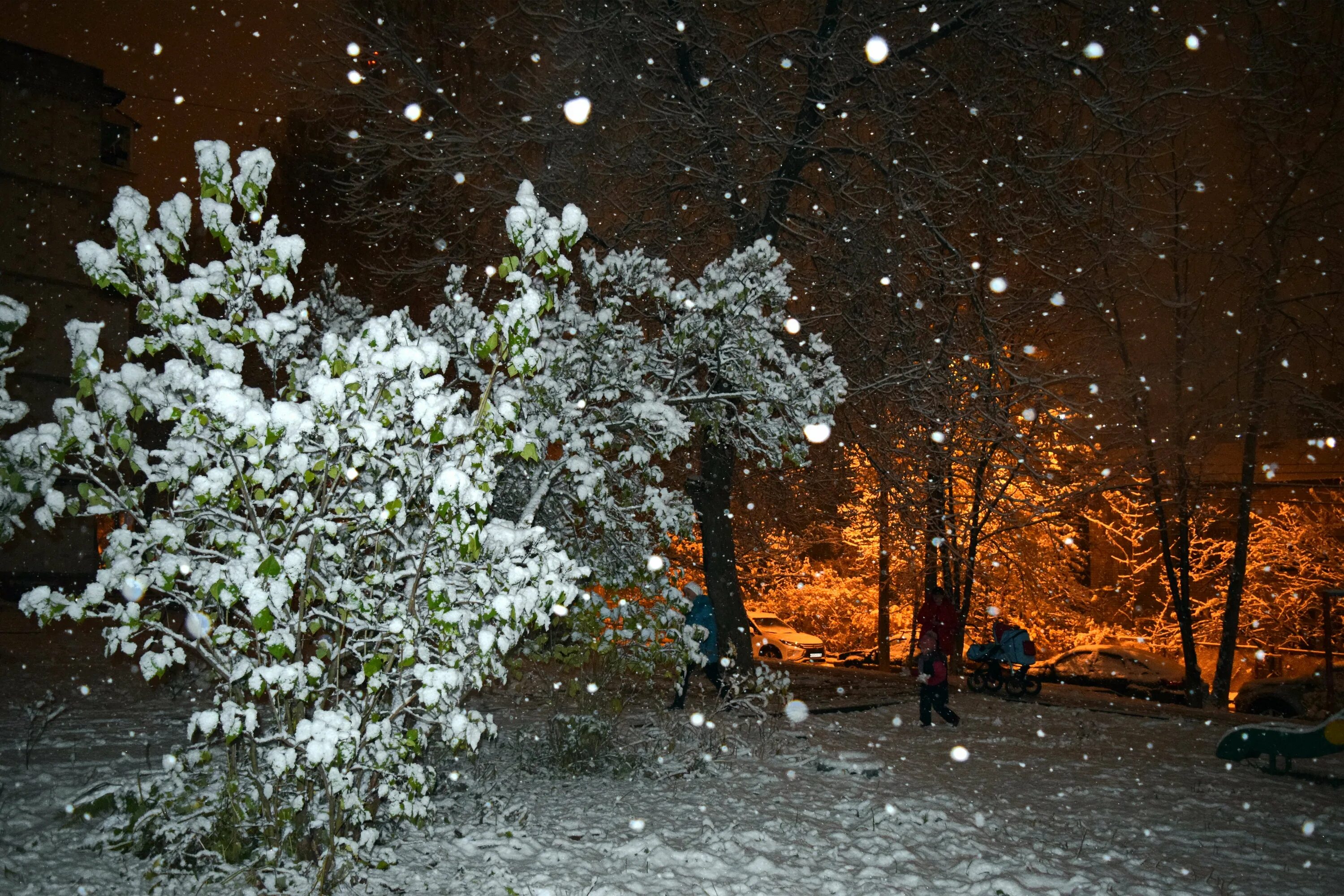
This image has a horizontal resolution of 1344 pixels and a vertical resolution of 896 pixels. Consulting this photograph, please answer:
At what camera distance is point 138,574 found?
3947 millimetres

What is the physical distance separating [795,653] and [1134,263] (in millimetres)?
17967

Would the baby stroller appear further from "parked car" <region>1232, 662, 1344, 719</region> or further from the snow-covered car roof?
the snow-covered car roof

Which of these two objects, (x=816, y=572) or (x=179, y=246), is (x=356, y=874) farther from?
(x=816, y=572)

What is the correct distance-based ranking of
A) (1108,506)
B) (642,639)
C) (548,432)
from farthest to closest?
(1108,506)
(642,639)
(548,432)

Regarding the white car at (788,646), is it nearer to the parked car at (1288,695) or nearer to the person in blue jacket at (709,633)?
the parked car at (1288,695)

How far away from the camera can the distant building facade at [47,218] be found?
2056cm

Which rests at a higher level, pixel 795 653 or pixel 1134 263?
pixel 1134 263

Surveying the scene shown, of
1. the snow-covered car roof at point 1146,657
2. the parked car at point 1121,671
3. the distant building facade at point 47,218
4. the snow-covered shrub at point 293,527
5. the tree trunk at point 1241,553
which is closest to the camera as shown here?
the snow-covered shrub at point 293,527

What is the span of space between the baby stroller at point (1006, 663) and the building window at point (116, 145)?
1041 inches

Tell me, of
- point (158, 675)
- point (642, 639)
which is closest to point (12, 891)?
point (158, 675)

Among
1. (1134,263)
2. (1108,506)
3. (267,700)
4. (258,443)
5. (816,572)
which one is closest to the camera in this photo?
(258,443)

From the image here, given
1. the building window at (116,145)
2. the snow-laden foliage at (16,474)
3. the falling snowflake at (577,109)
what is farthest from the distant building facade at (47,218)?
the snow-laden foliage at (16,474)

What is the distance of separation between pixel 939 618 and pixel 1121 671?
11286mm

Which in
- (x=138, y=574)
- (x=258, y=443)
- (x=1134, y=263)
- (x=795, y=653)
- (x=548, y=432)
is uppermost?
(x=1134, y=263)
